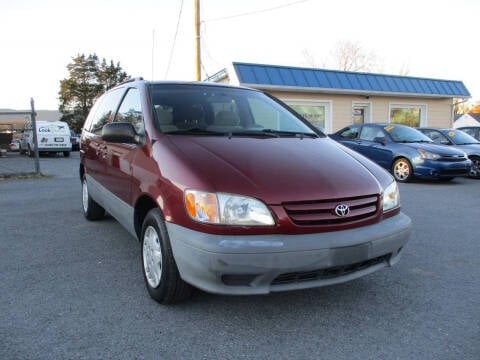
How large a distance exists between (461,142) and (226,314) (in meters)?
10.2

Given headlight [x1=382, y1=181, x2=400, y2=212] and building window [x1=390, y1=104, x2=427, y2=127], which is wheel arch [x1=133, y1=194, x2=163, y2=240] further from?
building window [x1=390, y1=104, x2=427, y2=127]

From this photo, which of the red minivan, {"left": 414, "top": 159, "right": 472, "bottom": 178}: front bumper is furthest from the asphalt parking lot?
{"left": 414, "top": 159, "right": 472, "bottom": 178}: front bumper

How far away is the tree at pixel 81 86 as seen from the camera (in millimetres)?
46594

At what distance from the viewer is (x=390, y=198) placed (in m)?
2.92

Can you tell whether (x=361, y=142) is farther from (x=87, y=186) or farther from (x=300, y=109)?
(x=87, y=186)

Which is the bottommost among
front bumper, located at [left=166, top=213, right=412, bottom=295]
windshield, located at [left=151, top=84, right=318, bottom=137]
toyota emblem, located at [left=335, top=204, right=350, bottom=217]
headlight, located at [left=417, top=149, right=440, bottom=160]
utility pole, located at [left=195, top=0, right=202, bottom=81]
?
front bumper, located at [left=166, top=213, right=412, bottom=295]

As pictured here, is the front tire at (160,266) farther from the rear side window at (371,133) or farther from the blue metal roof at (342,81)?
the blue metal roof at (342,81)

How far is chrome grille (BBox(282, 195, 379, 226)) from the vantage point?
243 cm

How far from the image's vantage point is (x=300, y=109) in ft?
49.9

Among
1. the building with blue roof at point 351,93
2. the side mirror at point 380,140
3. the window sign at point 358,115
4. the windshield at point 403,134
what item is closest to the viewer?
the side mirror at point 380,140

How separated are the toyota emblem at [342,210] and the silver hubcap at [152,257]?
1.22 m

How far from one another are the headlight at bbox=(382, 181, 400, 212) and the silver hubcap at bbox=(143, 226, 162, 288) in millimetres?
1620

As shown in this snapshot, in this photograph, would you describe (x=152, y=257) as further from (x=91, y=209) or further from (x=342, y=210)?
(x=91, y=209)

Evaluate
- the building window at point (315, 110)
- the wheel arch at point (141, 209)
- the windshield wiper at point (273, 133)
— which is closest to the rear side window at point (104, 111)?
the wheel arch at point (141, 209)
